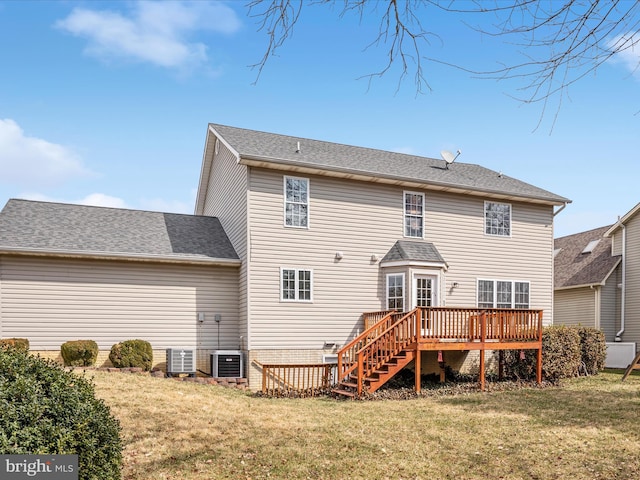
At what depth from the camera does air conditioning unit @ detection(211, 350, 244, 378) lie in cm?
1538

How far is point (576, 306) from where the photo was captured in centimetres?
2431

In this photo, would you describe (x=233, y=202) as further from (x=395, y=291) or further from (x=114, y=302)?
(x=395, y=291)

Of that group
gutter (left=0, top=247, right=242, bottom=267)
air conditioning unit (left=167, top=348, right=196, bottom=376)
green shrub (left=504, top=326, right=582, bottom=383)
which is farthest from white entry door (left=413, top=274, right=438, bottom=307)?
air conditioning unit (left=167, top=348, right=196, bottom=376)

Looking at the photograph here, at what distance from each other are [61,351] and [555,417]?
11.9 metres

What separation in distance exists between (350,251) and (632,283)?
1266 centimetres

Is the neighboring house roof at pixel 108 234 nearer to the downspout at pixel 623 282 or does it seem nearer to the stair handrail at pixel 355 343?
the stair handrail at pixel 355 343

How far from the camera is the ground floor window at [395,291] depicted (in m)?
17.0

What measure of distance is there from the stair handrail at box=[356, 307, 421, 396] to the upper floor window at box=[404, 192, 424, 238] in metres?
4.07

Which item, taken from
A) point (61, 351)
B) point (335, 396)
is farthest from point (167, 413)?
point (61, 351)

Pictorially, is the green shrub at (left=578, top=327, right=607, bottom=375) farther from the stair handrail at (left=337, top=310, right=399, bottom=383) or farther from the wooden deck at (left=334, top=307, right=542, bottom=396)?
the stair handrail at (left=337, top=310, right=399, bottom=383)

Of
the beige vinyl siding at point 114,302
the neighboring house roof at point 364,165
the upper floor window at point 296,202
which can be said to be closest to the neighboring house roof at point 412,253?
→ the neighboring house roof at point 364,165

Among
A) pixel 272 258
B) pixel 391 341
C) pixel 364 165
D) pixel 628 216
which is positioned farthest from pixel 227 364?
pixel 628 216

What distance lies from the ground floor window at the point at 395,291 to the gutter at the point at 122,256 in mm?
4640

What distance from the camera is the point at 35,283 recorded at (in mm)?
14750
